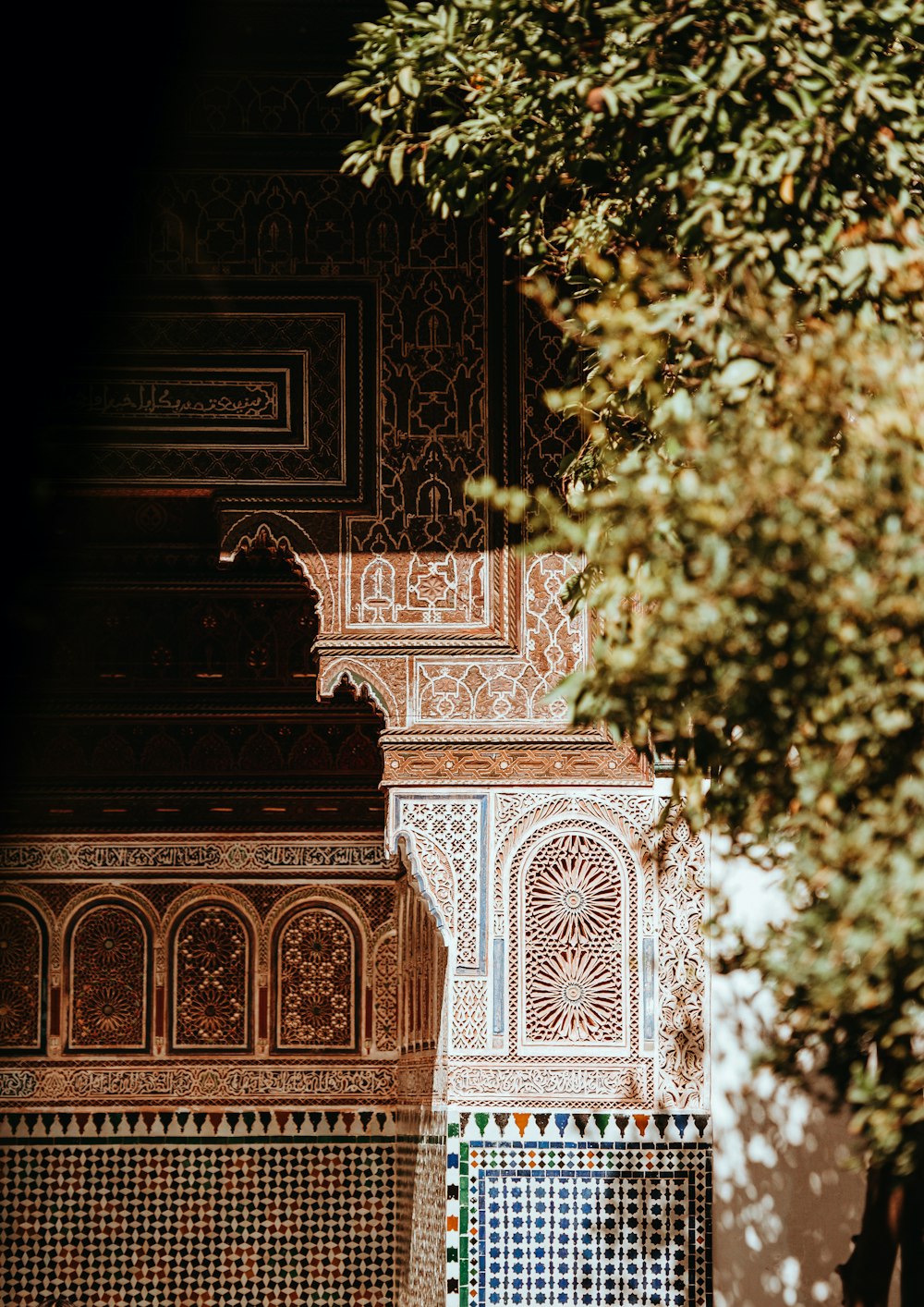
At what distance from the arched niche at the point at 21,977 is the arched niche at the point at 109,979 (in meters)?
0.10

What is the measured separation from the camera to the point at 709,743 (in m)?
2.61

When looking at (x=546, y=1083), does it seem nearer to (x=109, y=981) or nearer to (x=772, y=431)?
(x=772, y=431)

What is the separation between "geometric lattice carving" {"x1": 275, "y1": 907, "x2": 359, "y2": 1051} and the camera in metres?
6.28

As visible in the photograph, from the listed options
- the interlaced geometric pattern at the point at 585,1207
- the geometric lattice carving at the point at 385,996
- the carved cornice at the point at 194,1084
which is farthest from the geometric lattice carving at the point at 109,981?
the interlaced geometric pattern at the point at 585,1207

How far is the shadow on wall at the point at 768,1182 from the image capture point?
437cm

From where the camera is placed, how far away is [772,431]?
254 centimetres

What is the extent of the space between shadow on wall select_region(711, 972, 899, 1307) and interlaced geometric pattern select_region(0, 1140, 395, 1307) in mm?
2141

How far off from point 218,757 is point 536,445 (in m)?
2.37

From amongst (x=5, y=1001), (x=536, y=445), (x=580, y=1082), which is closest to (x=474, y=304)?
(x=536, y=445)

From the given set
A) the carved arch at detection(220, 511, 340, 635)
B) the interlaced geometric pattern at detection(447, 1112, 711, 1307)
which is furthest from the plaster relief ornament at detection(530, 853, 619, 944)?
the carved arch at detection(220, 511, 340, 635)

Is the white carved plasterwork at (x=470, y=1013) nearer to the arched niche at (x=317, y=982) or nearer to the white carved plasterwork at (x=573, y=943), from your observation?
the white carved plasterwork at (x=573, y=943)

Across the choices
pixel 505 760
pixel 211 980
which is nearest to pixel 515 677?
pixel 505 760

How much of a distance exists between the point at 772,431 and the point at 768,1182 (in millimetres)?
2578

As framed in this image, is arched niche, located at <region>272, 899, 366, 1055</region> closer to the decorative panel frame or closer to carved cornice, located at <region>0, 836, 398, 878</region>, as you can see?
carved cornice, located at <region>0, 836, 398, 878</region>
